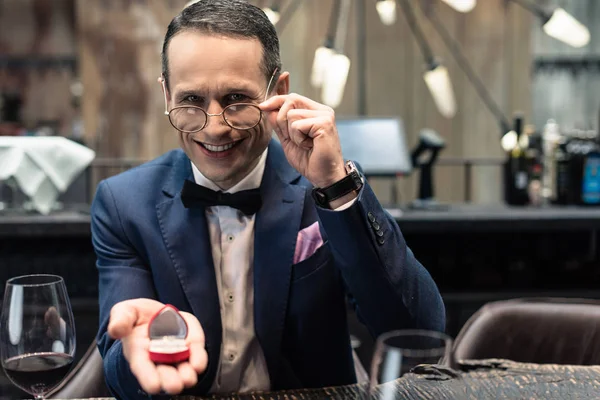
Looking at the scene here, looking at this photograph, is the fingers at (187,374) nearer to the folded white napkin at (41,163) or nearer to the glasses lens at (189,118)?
the glasses lens at (189,118)

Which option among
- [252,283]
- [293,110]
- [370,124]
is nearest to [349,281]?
[252,283]

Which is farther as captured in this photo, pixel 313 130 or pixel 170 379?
pixel 313 130

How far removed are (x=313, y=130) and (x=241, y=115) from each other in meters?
0.16

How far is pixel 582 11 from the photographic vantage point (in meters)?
5.27

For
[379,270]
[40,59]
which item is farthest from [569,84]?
[379,270]

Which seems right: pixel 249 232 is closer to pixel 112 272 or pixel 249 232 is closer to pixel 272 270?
pixel 272 270

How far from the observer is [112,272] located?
1.44 meters

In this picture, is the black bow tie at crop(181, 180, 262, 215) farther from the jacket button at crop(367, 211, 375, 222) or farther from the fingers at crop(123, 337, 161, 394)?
the fingers at crop(123, 337, 161, 394)

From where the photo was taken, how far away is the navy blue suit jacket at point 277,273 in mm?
1393

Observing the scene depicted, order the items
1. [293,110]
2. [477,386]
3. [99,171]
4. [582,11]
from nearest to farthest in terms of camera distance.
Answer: [477,386] < [293,110] < [99,171] < [582,11]

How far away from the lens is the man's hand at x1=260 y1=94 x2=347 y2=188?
132 centimetres

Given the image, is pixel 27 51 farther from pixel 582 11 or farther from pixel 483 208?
pixel 582 11

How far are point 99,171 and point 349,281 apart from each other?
3777 millimetres

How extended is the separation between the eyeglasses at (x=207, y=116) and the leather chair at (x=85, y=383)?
1.87 feet
